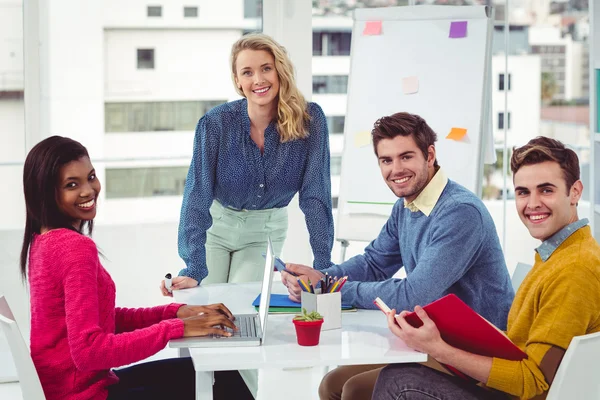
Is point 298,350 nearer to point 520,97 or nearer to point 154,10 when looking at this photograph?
point 154,10

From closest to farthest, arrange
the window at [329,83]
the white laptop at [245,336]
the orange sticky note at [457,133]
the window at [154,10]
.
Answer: the white laptop at [245,336]
the orange sticky note at [457,133]
the window at [154,10]
the window at [329,83]

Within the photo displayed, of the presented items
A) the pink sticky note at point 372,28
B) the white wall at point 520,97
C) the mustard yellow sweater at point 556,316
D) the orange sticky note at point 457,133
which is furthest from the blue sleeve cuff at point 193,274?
the white wall at point 520,97

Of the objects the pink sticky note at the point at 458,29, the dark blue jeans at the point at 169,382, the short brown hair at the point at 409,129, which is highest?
the pink sticky note at the point at 458,29

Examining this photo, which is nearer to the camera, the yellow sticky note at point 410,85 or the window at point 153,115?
the yellow sticky note at point 410,85

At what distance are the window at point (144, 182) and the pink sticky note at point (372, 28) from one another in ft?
3.90

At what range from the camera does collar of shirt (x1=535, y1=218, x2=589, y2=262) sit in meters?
1.85

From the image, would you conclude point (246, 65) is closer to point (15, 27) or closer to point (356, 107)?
point (356, 107)

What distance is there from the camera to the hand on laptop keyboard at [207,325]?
1.96 metres

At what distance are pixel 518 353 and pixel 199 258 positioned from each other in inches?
52.0

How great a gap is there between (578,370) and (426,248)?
23.1 inches

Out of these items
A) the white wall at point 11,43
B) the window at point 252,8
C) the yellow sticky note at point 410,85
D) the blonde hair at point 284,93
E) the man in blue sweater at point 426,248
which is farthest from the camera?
the window at point 252,8

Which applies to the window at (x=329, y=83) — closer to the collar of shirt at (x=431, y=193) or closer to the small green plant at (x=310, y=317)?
the collar of shirt at (x=431, y=193)

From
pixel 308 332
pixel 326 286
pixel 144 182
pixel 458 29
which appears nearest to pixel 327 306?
pixel 326 286

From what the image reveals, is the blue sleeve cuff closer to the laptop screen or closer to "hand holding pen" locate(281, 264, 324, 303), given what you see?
"hand holding pen" locate(281, 264, 324, 303)
